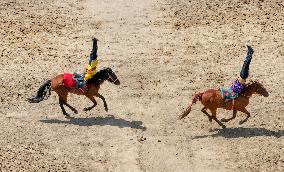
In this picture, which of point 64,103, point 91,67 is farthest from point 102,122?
point 91,67

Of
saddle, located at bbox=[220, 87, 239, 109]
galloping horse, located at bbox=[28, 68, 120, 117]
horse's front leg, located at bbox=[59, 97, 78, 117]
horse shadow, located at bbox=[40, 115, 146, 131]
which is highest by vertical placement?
saddle, located at bbox=[220, 87, 239, 109]

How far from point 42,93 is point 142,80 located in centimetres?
419

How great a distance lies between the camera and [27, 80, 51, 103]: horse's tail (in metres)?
16.8

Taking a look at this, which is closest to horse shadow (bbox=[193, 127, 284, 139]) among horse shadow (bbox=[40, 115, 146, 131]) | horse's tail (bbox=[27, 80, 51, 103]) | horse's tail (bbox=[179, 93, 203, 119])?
horse's tail (bbox=[179, 93, 203, 119])

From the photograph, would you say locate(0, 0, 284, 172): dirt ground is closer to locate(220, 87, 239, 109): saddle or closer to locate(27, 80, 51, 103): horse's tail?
locate(27, 80, 51, 103): horse's tail

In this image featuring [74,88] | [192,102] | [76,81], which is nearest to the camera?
[192,102]

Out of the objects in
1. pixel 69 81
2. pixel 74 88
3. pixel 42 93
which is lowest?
pixel 42 93

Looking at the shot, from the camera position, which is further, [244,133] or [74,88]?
[74,88]

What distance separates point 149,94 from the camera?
1848cm

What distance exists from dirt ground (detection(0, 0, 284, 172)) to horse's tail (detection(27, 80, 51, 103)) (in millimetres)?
669

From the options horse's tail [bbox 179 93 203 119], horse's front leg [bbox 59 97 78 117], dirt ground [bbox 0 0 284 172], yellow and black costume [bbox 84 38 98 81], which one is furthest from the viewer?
horse's front leg [bbox 59 97 78 117]

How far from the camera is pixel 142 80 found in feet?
63.6

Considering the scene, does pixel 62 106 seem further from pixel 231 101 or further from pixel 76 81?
pixel 231 101

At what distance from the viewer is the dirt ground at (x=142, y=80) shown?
49.9 ft
